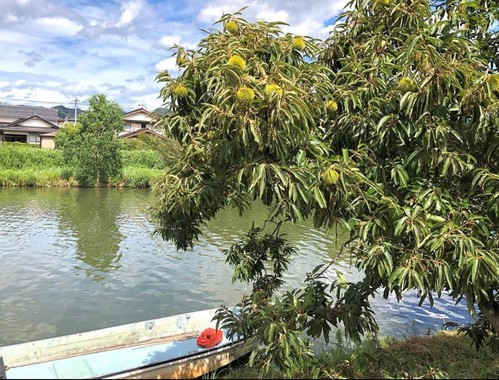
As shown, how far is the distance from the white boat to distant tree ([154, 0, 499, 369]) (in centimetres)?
220

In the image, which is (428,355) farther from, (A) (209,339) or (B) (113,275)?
(B) (113,275)

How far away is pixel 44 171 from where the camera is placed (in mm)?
27859

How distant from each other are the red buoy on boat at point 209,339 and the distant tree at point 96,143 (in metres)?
22.8

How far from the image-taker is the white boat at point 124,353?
518cm

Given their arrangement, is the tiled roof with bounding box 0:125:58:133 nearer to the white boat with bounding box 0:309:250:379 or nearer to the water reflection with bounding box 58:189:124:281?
the water reflection with bounding box 58:189:124:281

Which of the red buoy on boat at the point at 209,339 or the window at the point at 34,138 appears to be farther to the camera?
the window at the point at 34,138

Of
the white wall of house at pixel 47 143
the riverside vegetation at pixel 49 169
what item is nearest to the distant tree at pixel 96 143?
the riverside vegetation at pixel 49 169

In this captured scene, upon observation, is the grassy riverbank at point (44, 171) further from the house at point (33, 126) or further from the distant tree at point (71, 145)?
the house at point (33, 126)

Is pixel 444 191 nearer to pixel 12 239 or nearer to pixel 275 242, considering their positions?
pixel 275 242

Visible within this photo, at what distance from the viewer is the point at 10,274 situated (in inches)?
431

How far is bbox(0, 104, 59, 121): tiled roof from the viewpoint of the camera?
44.7 m

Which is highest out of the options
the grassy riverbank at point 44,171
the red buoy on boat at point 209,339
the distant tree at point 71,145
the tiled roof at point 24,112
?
the tiled roof at point 24,112

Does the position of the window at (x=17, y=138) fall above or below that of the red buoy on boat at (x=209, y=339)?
above

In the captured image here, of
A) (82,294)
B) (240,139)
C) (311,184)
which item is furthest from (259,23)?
(82,294)
